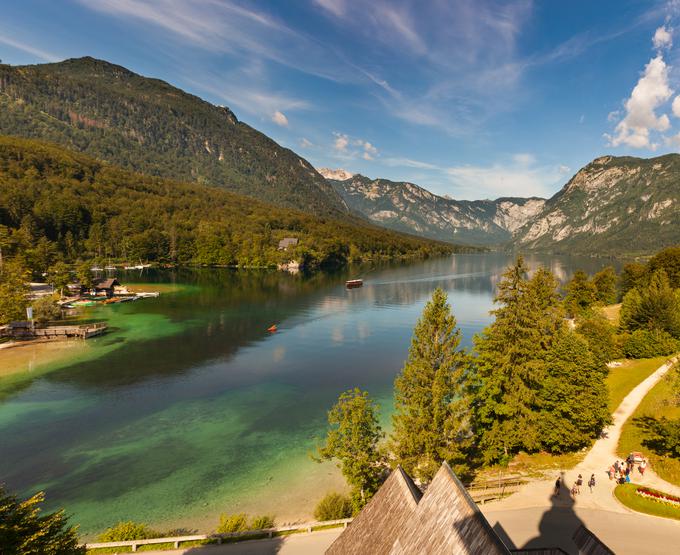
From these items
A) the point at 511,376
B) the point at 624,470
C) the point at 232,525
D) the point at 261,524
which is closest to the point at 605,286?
the point at 624,470

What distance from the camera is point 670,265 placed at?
3900 inches

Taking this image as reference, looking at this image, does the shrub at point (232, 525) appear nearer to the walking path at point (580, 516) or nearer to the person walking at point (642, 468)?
the walking path at point (580, 516)

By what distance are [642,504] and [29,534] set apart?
1407 inches

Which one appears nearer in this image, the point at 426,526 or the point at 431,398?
the point at 426,526

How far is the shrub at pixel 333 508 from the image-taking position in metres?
27.4

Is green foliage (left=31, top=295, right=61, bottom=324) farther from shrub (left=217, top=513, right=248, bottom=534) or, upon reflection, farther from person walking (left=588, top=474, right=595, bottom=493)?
person walking (left=588, top=474, right=595, bottom=493)

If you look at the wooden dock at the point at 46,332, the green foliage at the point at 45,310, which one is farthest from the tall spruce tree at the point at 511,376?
the green foliage at the point at 45,310

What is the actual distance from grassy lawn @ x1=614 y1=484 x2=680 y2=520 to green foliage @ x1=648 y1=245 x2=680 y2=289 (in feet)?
294

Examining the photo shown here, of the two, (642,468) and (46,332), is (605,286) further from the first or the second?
(46,332)

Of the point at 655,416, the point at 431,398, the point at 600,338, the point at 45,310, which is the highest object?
the point at 431,398

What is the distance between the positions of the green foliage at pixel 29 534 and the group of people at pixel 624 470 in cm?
3572

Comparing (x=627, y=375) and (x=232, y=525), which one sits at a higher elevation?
(x=627, y=375)

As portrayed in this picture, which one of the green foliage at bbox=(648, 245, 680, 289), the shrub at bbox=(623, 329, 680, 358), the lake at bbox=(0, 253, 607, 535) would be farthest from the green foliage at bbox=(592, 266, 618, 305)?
the shrub at bbox=(623, 329, 680, 358)

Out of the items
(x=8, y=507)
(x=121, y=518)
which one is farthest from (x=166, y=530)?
(x=8, y=507)
